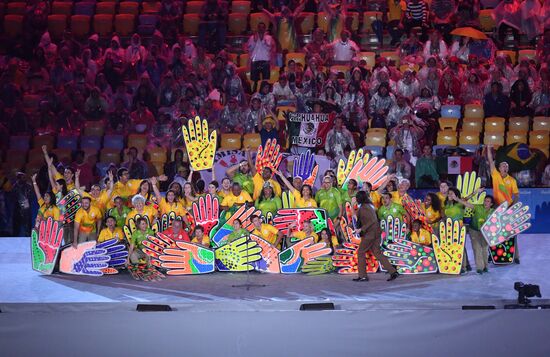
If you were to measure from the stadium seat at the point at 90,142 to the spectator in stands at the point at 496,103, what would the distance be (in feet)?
23.2

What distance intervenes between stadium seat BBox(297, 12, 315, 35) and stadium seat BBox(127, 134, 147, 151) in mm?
4231

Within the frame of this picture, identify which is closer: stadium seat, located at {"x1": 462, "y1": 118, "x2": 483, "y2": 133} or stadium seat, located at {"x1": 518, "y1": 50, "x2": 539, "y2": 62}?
stadium seat, located at {"x1": 462, "y1": 118, "x2": 483, "y2": 133}

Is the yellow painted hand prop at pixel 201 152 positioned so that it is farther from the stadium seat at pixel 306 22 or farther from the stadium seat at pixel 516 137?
the stadium seat at pixel 306 22

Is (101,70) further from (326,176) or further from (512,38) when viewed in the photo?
(512,38)

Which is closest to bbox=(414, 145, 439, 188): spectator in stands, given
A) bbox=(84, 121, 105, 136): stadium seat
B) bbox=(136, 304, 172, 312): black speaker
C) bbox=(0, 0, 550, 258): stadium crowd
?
bbox=(0, 0, 550, 258): stadium crowd

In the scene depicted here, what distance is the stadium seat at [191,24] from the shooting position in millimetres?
20266

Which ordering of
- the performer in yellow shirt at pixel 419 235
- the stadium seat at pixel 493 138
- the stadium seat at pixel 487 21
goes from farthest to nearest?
the stadium seat at pixel 487 21
the stadium seat at pixel 493 138
the performer in yellow shirt at pixel 419 235

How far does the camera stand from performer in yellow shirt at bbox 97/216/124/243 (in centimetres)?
1335

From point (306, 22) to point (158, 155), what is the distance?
4.60m

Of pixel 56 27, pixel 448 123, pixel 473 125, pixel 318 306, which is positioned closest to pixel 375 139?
pixel 448 123

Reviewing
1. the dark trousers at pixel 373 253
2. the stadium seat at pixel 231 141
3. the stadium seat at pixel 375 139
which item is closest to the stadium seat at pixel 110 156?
the stadium seat at pixel 231 141

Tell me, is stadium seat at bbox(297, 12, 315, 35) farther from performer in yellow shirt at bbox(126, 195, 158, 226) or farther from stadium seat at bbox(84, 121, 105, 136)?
performer in yellow shirt at bbox(126, 195, 158, 226)

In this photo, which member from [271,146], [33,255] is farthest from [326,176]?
[33,255]

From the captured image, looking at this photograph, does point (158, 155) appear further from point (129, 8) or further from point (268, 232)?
point (129, 8)
